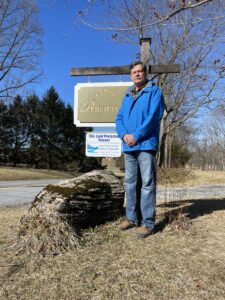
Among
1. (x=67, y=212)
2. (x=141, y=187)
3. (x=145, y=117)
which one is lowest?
(x=67, y=212)

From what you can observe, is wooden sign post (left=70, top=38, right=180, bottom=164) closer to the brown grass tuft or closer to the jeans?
the jeans

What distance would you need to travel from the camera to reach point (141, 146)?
164 inches

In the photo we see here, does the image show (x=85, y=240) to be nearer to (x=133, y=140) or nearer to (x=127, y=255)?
(x=127, y=255)

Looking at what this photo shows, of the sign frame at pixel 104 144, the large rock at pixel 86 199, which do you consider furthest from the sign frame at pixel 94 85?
the large rock at pixel 86 199

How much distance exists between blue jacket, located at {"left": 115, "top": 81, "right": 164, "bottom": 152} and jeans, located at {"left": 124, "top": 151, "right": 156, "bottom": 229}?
0.12 meters

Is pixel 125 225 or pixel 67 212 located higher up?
pixel 67 212

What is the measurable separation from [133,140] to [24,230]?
156 cm

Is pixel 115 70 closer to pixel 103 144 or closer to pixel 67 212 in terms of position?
pixel 103 144

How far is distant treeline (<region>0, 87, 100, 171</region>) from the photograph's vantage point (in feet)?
134

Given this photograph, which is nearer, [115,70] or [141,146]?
[141,146]

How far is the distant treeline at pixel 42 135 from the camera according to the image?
40719 millimetres

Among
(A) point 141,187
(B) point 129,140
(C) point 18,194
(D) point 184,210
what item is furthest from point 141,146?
(C) point 18,194

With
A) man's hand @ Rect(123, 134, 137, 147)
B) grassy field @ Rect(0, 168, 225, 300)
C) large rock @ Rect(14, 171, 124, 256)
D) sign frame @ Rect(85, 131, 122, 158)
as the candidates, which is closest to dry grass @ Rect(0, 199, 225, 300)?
grassy field @ Rect(0, 168, 225, 300)

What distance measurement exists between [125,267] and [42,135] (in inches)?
1563
